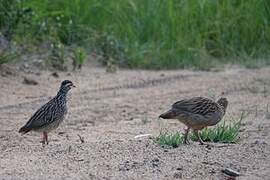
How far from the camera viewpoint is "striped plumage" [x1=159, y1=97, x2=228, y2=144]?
919cm

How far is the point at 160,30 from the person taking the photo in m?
15.9

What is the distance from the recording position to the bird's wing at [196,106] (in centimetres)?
922

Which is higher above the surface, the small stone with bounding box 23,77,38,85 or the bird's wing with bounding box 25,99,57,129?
the small stone with bounding box 23,77,38,85

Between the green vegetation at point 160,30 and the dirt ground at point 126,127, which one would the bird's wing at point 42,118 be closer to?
the dirt ground at point 126,127

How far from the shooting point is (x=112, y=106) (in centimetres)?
1217

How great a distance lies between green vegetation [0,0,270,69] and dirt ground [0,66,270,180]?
51cm

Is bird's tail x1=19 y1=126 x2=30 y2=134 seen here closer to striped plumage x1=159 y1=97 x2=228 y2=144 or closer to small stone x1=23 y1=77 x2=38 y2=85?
striped plumage x1=159 y1=97 x2=228 y2=144

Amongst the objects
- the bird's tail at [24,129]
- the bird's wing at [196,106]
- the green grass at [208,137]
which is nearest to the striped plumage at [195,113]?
the bird's wing at [196,106]

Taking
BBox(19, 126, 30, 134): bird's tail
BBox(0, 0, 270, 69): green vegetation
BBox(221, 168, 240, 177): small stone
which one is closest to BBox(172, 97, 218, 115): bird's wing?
BBox(221, 168, 240, 177): small stone

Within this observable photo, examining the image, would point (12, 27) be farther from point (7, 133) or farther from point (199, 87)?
point (7, 133)

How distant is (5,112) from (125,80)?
304 cm

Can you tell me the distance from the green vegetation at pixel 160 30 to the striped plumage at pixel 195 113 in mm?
5930

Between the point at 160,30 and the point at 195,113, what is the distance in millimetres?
6838

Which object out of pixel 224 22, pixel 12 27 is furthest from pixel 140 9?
pixel 12 27
